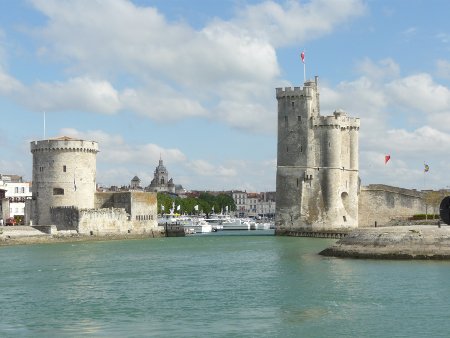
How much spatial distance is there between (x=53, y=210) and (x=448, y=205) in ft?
114

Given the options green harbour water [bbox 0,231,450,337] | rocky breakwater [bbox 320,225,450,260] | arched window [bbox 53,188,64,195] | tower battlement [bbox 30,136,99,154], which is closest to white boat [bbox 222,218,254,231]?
tower battlement [bbox 30,136,99,154]

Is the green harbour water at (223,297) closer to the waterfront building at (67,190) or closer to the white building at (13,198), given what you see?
the waterfront building at (67,190)

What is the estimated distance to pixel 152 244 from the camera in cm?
5812

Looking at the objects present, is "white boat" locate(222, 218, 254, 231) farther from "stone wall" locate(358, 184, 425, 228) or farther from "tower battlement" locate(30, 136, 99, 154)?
"tower battlement" locate(30, 136, 99, 154)

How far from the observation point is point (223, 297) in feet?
88.3

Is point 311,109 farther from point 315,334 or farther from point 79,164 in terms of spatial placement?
point 315,334

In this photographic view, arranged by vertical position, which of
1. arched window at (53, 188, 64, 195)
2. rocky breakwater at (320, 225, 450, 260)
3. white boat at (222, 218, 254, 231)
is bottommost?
white boat at (222, 218, 254, 231)

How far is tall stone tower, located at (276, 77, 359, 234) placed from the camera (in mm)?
67625

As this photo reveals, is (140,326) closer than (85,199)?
Yes

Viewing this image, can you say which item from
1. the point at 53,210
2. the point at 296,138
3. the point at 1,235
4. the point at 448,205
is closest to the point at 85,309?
the point at 448,205

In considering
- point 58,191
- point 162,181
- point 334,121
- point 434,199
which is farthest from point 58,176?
point 162,181

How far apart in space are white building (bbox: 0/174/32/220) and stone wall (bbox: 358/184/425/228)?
110 ft

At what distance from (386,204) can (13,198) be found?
3989 cm

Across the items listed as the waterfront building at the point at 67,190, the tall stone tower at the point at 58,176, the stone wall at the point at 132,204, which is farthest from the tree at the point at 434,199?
the tall stone tower at the point at 58,176
